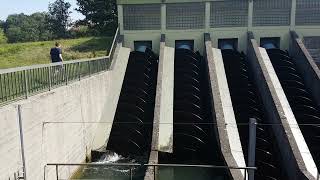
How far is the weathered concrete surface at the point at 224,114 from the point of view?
1227cm

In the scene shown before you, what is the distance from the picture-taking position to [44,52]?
23609 millimetres

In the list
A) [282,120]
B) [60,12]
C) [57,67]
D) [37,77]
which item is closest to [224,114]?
[282,120]

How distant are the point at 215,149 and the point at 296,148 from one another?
3570 millimetres

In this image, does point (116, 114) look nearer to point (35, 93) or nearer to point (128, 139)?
point (128, 139)

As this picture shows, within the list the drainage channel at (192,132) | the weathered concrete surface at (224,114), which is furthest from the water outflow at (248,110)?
the drainage channel at (192,132)

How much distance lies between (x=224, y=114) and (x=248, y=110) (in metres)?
2.02

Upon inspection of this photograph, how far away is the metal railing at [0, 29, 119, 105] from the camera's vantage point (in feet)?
28.0

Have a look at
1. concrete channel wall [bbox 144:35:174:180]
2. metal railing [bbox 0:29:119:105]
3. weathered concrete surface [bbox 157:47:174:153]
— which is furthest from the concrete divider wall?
weathered concrete surface [bbox 157:47:174:153]

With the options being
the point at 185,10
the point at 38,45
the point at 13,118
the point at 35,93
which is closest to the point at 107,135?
the point at 35,93

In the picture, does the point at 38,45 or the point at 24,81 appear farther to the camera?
the point at 38,45

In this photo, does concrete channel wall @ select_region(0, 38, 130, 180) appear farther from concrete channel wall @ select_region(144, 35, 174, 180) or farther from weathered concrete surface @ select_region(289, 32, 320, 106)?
weathered concrete surface @ select_region(289, 32, 320, 106)

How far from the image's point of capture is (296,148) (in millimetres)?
11938

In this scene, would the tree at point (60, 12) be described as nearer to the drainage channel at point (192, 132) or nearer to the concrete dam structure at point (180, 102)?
the concrete dam structure at point (180, 102)

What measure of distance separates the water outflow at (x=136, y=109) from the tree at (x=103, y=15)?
13.1 metres
